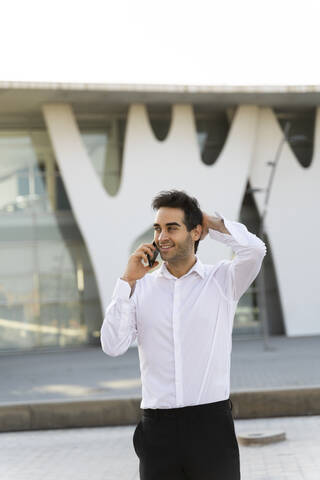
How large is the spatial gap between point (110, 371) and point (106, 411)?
8.31m

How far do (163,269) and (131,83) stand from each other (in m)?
24.3

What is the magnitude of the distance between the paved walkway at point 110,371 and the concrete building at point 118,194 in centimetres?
178

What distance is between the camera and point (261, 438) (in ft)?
32.5

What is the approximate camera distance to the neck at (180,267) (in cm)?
355

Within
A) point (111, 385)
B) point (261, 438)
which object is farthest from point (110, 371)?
point (261, 438)

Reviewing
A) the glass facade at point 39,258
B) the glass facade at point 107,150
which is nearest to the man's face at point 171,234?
the glass facade at point 107,150

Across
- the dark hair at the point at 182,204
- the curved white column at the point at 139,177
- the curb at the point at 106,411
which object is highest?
the curved white column at the point at 139,177

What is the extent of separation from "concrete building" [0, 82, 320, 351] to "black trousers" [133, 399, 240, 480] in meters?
26.1

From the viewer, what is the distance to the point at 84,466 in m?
9.20

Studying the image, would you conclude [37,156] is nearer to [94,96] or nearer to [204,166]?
[94,96]

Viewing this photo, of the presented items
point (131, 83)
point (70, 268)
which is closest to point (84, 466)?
point (131, 83)

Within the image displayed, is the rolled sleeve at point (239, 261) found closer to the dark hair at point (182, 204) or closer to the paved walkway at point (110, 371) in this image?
the dark hair at point (182, 204)

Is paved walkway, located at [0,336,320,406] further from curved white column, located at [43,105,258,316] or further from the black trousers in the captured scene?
the black trousers

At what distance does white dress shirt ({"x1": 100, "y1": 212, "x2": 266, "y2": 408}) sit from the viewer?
3410mm
